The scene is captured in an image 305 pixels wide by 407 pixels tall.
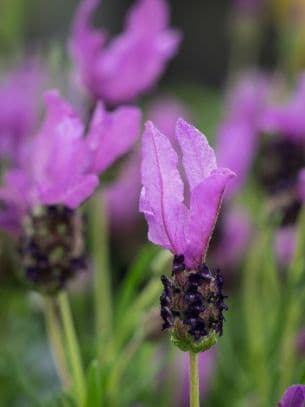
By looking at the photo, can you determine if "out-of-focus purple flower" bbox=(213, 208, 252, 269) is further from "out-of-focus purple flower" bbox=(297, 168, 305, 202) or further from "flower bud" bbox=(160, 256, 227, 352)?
"flower bud" bbox=(160, 256, 227, 352)

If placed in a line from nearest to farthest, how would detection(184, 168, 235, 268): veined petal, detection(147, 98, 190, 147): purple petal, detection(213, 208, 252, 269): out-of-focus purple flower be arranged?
detection(184, 168, 235, 268): veined petal < detection(213, 208, 252, 269): out-of-focus purple flower < detection(147, 98, 190, 147): purple petal

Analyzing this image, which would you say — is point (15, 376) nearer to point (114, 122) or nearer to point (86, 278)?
point (114, 122)

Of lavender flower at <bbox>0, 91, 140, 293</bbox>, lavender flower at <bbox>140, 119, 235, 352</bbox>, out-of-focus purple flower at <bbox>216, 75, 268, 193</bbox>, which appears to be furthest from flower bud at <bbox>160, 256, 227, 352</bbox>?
out-of-focus purple flower at <bbox>216, 75, 268, 193</bbox>

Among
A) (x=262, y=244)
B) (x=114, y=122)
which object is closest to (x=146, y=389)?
(x=262, y=244)

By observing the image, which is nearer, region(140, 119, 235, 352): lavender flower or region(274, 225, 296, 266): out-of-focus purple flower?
region(140, 119, 235, 352): lavender flower

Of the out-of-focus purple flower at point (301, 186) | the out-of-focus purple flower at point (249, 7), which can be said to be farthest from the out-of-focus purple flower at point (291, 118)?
the out-of-focus purple flower at point (249, 7)

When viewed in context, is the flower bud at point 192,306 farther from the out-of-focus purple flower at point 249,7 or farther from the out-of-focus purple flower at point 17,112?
the out-of-focus purple flower at point 249,7
